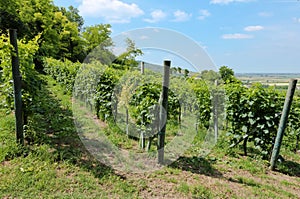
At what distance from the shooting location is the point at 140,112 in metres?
4.21

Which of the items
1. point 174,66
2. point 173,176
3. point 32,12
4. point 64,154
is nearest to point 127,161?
point 173,176

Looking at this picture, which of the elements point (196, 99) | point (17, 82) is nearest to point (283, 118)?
point (196, 99)

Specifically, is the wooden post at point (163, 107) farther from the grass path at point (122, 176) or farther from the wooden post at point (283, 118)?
the wooden post at point (283, 118)

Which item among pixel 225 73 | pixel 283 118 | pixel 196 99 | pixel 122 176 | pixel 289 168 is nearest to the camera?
pixel 122 176

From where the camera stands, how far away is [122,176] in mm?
3393

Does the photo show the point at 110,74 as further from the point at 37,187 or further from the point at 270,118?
the point at 270,118

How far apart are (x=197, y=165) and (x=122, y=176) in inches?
57.4

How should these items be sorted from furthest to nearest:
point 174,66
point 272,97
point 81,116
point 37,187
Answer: point 81,116, point 272,97, point 174,66, point 37,187

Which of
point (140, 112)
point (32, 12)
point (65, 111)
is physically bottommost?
point (65, 111)

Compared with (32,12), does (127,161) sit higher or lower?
lower

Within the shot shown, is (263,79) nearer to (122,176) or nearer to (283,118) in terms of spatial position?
(283,118)

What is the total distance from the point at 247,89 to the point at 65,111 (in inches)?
218

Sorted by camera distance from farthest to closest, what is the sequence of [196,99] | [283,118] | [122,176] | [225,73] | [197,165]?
1. [196,99]
2. [225,73]
3. [197,165]
4. [283,118]
5. [122,176]

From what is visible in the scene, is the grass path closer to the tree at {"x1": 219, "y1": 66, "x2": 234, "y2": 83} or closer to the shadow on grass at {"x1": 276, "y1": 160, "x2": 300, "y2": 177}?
the shadow on grass at {"x1": 276, "y1": 160, "x2": 300, "y2": 177}
